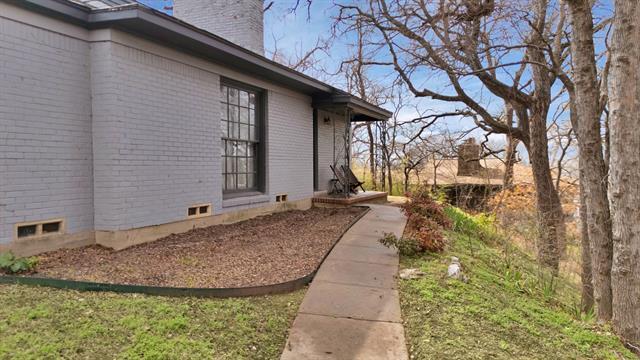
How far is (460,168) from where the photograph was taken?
19031 mm

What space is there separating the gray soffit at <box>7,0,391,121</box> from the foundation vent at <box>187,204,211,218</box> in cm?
251

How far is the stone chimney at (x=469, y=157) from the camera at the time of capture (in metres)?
16.6

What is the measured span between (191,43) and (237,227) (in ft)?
Answer: 10.3

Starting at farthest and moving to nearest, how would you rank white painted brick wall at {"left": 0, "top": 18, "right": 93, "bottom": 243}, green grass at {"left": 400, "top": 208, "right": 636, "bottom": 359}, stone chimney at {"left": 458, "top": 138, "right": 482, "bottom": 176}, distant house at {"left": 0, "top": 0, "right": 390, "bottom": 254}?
stone chimney at {"left": 458, "top": 138, "right": 482, "bottom": 176} → distant house at {"left": 0, "top": 0, "right": 390, "bottom": 254} → white painted brick wall at {"left": 0, "top": 18, "right": 93, "bottom": 243} → green grass at {"left": 400, "top": 208, "right": 636, "bottom": 359}

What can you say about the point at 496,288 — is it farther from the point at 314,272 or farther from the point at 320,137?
the point at 320,137

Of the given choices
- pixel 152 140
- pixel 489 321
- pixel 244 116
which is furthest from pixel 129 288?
pixel 244 116

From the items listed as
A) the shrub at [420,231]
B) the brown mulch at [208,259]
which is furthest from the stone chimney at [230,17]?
the shrub at [420,231]

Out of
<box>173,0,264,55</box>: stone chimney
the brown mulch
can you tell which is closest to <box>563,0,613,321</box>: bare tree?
the brown mulch

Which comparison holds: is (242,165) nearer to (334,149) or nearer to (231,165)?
(231,165)

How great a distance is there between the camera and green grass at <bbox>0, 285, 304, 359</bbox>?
2666mm

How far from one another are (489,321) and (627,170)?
2520mm

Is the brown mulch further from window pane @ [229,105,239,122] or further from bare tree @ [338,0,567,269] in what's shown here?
bare tree @ [338,0,567,269]

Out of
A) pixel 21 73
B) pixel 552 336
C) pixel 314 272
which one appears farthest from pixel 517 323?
pixel 21 73

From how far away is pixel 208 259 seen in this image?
Result: 490 cm
